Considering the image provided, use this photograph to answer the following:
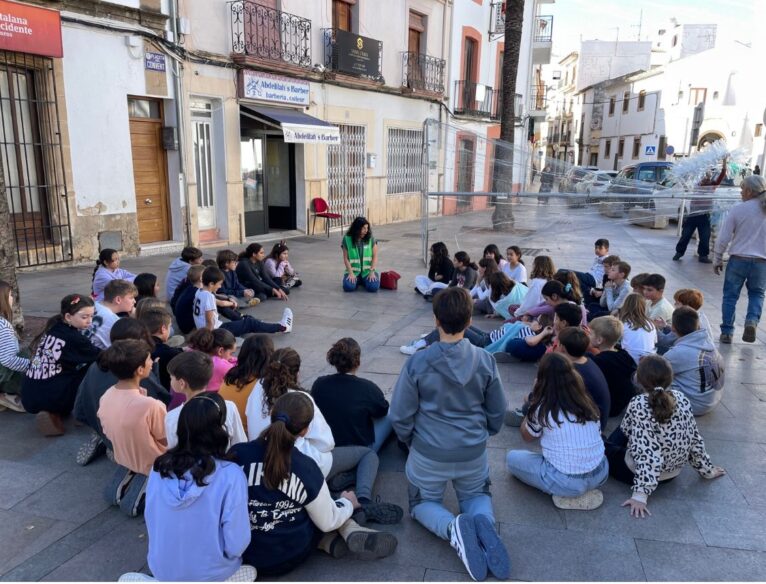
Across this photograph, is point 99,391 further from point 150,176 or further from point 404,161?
point 404,161

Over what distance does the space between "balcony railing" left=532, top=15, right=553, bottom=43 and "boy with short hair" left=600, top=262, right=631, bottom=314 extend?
21.7 meters

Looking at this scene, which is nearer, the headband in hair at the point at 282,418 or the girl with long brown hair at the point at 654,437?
the headband in hair at the point at 282,418

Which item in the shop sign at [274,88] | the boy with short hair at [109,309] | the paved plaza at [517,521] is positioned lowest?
the paved plaza at [517,521]

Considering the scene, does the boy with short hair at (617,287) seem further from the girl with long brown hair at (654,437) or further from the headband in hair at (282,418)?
the headband in hair at (282,418)

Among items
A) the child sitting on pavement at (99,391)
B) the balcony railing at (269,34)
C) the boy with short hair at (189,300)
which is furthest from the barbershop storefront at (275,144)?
the child sitting on pavement at (99,391)

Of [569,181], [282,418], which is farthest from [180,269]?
[569,181]

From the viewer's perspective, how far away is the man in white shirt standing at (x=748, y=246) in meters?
6.02

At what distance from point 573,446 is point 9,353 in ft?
12.7

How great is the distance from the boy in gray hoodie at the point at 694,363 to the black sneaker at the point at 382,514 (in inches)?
93.5

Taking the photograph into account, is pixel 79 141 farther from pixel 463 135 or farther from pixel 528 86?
pixel 528 86

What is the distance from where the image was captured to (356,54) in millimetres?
14781

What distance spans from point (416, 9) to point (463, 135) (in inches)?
308

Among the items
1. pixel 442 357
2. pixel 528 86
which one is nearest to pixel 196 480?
pixel 442 357

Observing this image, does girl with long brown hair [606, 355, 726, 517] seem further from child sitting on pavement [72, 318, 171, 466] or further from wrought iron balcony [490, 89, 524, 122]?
wrought iron balcony [490, 89, 524, 122]
